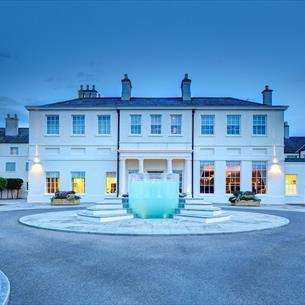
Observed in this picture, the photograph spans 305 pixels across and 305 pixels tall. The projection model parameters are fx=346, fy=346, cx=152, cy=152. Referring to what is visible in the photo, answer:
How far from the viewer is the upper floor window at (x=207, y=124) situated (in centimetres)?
2784

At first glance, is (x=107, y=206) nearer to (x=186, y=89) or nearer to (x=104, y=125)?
(x=104, y=125)

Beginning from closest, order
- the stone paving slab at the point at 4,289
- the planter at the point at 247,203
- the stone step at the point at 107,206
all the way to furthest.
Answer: the stone paving slab at the point at 4,289
the stone step at the point at 107,206
the planter at the point at 247,203

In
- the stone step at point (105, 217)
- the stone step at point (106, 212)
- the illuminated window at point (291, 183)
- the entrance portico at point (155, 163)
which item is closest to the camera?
the stone step at point (105, 217)

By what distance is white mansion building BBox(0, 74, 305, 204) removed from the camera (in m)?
27.4

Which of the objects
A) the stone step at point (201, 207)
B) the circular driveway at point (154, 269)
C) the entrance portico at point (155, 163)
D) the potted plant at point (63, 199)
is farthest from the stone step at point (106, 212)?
the entrance portico at point (155, 163)

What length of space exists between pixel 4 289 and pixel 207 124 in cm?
2374

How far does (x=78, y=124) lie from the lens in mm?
28203

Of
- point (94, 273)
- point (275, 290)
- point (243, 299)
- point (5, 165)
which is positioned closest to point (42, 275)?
point (94, 273)

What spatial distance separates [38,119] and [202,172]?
549 inches

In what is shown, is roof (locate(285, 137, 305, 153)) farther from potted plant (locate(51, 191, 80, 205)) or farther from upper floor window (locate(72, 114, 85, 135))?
potted plant (locate(51, 191, 80, 205))

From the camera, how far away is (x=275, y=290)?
19.0 feet

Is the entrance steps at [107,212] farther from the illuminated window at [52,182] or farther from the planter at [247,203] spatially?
the illuminated window at [52,182]

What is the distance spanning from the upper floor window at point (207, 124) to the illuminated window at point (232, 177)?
294cm

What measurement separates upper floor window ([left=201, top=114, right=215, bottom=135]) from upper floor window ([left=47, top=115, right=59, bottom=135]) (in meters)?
11.9
